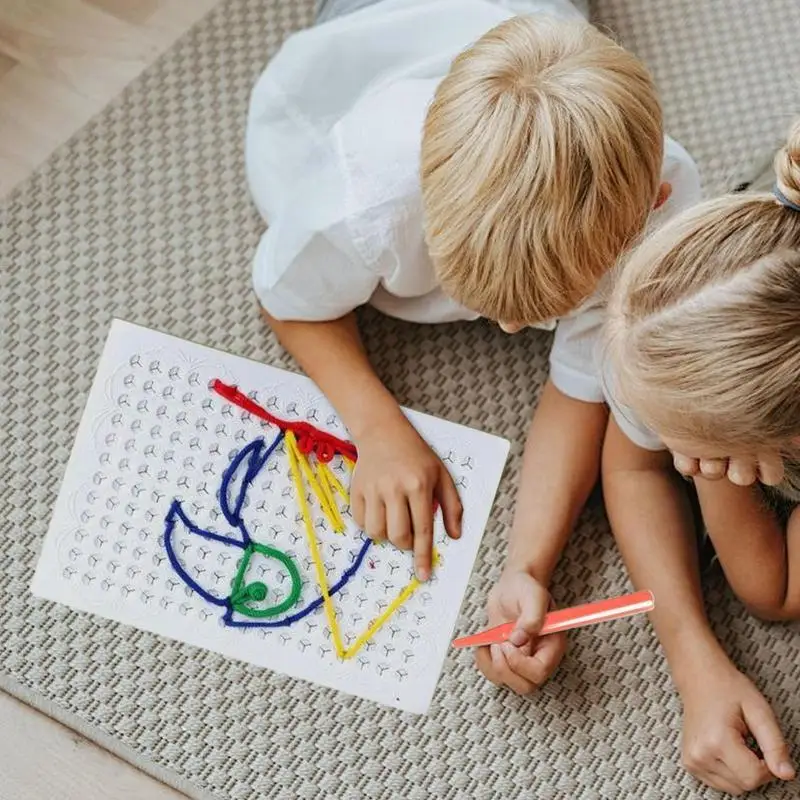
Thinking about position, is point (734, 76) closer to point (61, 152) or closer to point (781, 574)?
point (781, 574)

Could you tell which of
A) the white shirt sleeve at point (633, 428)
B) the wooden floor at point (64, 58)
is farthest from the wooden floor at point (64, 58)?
the white shirt sleeve at point (633, 428)

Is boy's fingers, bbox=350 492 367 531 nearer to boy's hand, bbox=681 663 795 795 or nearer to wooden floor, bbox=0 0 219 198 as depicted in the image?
boy's hand, bbox=681 663 795 795

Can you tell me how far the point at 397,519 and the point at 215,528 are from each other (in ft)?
0.44

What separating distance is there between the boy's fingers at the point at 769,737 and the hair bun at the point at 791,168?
40 cm

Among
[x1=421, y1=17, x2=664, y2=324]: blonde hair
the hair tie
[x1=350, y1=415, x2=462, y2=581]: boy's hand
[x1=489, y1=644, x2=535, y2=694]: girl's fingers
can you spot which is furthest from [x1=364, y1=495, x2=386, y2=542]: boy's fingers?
the hair tie

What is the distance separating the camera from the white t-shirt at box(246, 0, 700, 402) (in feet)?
2.36

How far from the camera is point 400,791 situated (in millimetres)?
783

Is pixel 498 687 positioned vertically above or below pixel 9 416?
below

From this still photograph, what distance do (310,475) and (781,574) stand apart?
0.35 m

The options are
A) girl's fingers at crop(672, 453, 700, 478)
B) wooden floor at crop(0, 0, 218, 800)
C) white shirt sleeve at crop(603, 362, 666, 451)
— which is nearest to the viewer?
girl's fingers at crop(672, 453, 700, 478)

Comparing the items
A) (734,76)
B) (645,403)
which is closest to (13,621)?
(645,403)

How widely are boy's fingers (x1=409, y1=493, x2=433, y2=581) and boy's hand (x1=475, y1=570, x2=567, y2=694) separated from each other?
55 millimetres

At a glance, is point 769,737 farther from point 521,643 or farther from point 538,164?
point 538,164

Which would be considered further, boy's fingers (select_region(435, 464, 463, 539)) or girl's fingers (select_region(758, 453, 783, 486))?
boy's fingers (select_region(435, 464, 463, 539))
